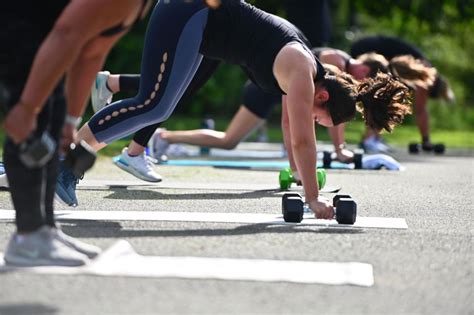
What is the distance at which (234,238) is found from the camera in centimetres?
506

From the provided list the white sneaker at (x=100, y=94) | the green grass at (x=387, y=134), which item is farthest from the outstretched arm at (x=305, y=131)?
the green grass at (x=387, y=134)

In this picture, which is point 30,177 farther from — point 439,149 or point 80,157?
point 439,149

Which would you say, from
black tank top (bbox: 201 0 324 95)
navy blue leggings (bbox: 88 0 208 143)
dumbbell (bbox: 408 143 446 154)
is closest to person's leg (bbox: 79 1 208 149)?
navy blue leggings (bbox: 88 0 208 143)

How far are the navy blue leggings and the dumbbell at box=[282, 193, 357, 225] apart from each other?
1.23m

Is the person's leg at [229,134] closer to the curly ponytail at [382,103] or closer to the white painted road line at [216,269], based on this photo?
the curly ponytail at [382,103]

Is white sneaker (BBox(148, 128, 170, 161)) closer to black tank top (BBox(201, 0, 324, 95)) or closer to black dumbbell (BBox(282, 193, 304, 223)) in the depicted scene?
black tank top (BBox(201, 0, 324, 95))

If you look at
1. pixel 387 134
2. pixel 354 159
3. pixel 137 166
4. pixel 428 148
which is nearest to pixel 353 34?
pixel 387 134

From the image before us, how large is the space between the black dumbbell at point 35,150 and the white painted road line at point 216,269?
1.45 feet

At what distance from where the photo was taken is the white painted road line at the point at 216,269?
4047 mm

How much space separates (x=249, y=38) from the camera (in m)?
6.30

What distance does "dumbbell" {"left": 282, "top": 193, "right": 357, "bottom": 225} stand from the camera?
5.64 metres

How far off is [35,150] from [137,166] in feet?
12.6

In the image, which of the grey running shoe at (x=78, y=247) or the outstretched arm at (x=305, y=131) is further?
the outstretched arm at (x=305, y=131)

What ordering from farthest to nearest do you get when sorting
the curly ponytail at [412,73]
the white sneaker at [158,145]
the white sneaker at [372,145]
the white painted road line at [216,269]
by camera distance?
the white sneaker at [372,145], the white sneaker at [158,145], the curly ponytail at [412,73], the white painted road line at [216,269]
